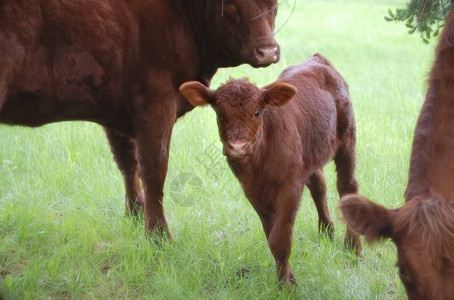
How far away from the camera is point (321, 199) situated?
5309mm

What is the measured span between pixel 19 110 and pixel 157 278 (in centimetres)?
154

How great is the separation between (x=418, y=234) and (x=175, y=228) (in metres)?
2.80

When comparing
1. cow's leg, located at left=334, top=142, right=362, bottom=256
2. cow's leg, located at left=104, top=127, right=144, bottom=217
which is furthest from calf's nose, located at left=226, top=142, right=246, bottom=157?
cow's leg, located at left=104, top=127, right=144, bottom=217

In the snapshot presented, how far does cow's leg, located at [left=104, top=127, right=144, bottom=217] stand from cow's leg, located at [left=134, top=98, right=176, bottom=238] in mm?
594

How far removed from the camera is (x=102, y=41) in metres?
4.43

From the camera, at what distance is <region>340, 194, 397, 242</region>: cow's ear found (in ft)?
10.1

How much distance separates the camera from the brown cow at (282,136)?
3.93 m

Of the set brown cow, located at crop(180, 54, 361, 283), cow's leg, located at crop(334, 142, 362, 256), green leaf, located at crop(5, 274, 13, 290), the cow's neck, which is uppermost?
the cow's neck

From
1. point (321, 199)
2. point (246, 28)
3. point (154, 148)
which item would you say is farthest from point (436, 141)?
point (154, 148)

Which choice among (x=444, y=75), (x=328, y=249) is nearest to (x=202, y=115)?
(x=328, y=249)

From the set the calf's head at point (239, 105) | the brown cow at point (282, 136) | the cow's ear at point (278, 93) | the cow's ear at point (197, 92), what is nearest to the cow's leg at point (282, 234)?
the brown cow at point (282, 136)

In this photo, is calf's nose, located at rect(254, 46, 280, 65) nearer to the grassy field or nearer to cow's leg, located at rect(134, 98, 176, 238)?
the grassy field

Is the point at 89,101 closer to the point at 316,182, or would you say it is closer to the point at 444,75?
the point at 316,182

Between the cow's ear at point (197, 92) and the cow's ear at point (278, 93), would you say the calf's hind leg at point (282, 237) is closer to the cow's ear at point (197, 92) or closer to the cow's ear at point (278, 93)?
the cow's ear at point (278, 93)
